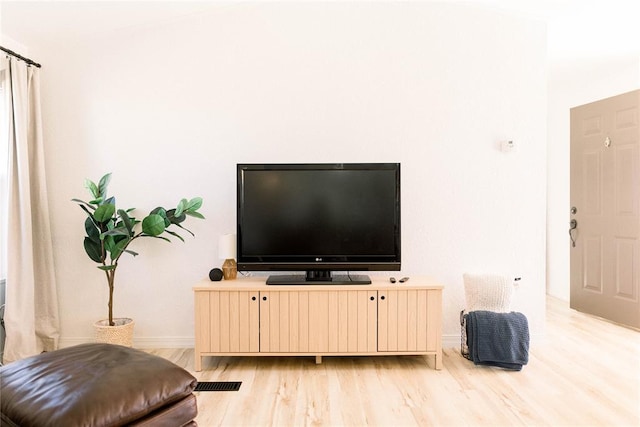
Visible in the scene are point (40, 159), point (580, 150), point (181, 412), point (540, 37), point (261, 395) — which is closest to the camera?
point (181, 412)

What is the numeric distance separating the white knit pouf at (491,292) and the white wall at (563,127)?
84.4 inches

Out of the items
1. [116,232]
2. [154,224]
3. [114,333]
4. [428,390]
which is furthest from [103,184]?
[428,390]

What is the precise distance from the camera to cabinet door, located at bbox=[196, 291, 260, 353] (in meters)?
3.07

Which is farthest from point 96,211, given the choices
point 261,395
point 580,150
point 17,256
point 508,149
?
point 580,150

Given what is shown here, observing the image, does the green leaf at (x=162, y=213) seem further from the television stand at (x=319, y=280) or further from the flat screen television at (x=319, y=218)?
the television stand at (x=319, y=280)

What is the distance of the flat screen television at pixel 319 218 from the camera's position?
3215 mm

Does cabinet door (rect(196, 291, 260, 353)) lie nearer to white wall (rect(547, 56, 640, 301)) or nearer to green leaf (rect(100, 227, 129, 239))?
green leaf (rect(100, 227, 129, 239))

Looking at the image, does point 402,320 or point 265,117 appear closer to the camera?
point 402,320

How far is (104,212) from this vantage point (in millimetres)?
3105

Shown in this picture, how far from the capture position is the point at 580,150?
445 cm

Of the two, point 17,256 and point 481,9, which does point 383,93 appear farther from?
point 17,256

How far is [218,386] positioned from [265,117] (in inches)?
77.1

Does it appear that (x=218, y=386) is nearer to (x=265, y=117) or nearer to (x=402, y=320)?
(x=402, y=320)

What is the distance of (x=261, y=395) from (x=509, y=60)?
10.0 ft
